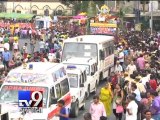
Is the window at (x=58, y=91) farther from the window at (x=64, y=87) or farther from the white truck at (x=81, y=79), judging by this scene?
the white truck at (x=81, y=79)

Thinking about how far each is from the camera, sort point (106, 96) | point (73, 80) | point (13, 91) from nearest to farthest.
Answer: point (13, 91)
point (106, 96)
point (73, 80)

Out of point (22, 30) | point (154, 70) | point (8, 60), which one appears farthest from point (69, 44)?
point (22, 30)

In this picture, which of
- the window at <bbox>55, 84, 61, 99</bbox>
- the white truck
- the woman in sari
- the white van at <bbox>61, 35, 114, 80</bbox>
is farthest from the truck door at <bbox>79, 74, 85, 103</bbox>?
the white van at <bbox>61, 35, 114, 80</bbox>

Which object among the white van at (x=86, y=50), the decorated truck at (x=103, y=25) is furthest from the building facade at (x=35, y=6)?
the white van at (x=86, y=50)

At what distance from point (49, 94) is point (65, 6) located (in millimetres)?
100906

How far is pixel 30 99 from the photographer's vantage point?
15070mm

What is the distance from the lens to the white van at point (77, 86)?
1961 centimetres

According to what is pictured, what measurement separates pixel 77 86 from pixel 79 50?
288 inches

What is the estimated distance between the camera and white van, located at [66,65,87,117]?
1961cm

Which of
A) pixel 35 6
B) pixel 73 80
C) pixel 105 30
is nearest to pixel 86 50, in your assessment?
pixel 73 80

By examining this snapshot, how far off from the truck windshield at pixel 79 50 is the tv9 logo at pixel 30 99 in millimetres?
12050

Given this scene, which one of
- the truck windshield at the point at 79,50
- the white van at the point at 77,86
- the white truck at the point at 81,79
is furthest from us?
the truck windshield at the point at 79,50

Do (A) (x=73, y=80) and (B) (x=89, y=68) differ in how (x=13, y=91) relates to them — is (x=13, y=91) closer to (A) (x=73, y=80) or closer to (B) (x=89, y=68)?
(A) (x=73, y=80)

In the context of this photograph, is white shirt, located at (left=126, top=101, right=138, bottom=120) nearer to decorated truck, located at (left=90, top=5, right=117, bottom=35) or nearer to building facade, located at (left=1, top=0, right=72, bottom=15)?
decorated truck, located at (left=90, top=5, right=117, bottom=35)
